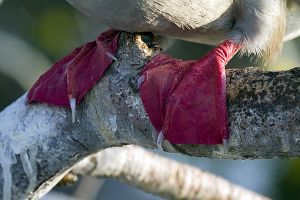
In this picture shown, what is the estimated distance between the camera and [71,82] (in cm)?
227

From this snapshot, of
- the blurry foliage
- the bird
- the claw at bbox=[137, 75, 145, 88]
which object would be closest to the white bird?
the bird

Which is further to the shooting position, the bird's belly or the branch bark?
the bird's belly

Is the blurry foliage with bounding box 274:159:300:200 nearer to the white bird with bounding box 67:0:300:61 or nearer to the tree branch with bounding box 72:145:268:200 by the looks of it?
the tree branch with bounding box 72:145:268:200

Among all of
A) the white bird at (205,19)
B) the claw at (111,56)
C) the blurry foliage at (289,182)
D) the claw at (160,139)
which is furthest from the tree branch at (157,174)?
the blurry foliage at (289,182)

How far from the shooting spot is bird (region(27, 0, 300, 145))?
1.95 m

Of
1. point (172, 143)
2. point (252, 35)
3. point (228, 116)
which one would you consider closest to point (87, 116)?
point (172, 143)

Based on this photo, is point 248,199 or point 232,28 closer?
point 232,28

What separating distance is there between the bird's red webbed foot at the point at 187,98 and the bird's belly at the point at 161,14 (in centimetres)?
20

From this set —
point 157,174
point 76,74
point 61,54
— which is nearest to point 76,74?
point 76,74

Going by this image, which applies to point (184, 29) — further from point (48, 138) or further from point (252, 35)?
point (48, 138)

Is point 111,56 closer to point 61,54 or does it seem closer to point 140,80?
point 140,80

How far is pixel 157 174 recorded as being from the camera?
2.72m

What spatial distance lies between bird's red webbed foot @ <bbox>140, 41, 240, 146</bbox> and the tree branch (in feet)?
1.91

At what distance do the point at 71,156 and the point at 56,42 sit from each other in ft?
14.1
